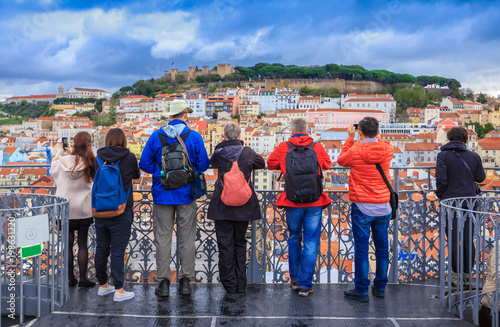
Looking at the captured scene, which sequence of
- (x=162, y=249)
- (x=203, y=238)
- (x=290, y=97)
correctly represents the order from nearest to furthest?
(x=162, y=249)
(x=203, y=238)
(x=290, y=97)

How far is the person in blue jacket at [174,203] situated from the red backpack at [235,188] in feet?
0.68

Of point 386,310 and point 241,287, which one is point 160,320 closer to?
point 241,287

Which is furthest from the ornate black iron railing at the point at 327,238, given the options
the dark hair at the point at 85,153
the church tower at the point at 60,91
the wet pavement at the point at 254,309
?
the church tower at the point at 60,91

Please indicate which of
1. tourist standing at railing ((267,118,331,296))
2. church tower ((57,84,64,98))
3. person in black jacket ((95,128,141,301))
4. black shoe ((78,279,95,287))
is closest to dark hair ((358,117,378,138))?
tourist standing at railing ((267,118,331,296))

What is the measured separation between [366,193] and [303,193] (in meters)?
0.44

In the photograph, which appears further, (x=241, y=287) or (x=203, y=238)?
(x=203, y=238)

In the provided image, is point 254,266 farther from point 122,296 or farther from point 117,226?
point 117,226

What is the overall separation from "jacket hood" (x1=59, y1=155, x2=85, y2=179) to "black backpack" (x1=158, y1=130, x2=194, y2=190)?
24.9 inches

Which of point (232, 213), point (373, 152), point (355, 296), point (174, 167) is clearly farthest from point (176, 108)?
point (355, 296)

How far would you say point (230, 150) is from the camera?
310cm

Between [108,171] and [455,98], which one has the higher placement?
[455,98]

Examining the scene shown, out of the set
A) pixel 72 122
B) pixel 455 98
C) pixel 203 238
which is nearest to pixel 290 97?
pixel 455 98

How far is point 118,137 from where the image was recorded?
308cm

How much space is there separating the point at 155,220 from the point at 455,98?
102 m
